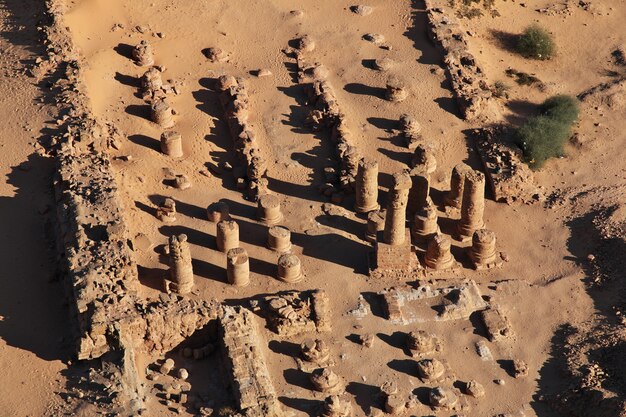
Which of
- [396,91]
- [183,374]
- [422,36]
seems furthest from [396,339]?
[422,36]

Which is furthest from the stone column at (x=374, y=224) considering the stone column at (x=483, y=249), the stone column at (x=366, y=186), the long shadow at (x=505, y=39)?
the long shadow at (x=505, y=39)

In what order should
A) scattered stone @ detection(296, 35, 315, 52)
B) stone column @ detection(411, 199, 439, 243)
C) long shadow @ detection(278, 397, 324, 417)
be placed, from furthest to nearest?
scattered stone @ detection(296, 35, 315, 52), stone column @ detection(411, 199, 439, 243), long shadow @ detection(278, 397, 324, 417)

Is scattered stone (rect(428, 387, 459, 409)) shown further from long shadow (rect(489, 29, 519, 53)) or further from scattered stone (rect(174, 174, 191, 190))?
long shadow (rect(489, 29, 519, 53))

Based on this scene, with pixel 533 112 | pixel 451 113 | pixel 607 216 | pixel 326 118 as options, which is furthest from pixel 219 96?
pixel 607 216

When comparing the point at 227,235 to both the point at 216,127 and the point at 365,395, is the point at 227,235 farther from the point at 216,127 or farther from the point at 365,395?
the point at 365,395

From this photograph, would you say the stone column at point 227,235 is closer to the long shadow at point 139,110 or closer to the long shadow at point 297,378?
the long shadow at point 297,378

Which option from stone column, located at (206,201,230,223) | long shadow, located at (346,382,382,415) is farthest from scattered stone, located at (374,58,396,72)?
long shadow, located at (346,382,382,415)

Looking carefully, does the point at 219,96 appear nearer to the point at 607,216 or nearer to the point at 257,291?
the point at 257,291
